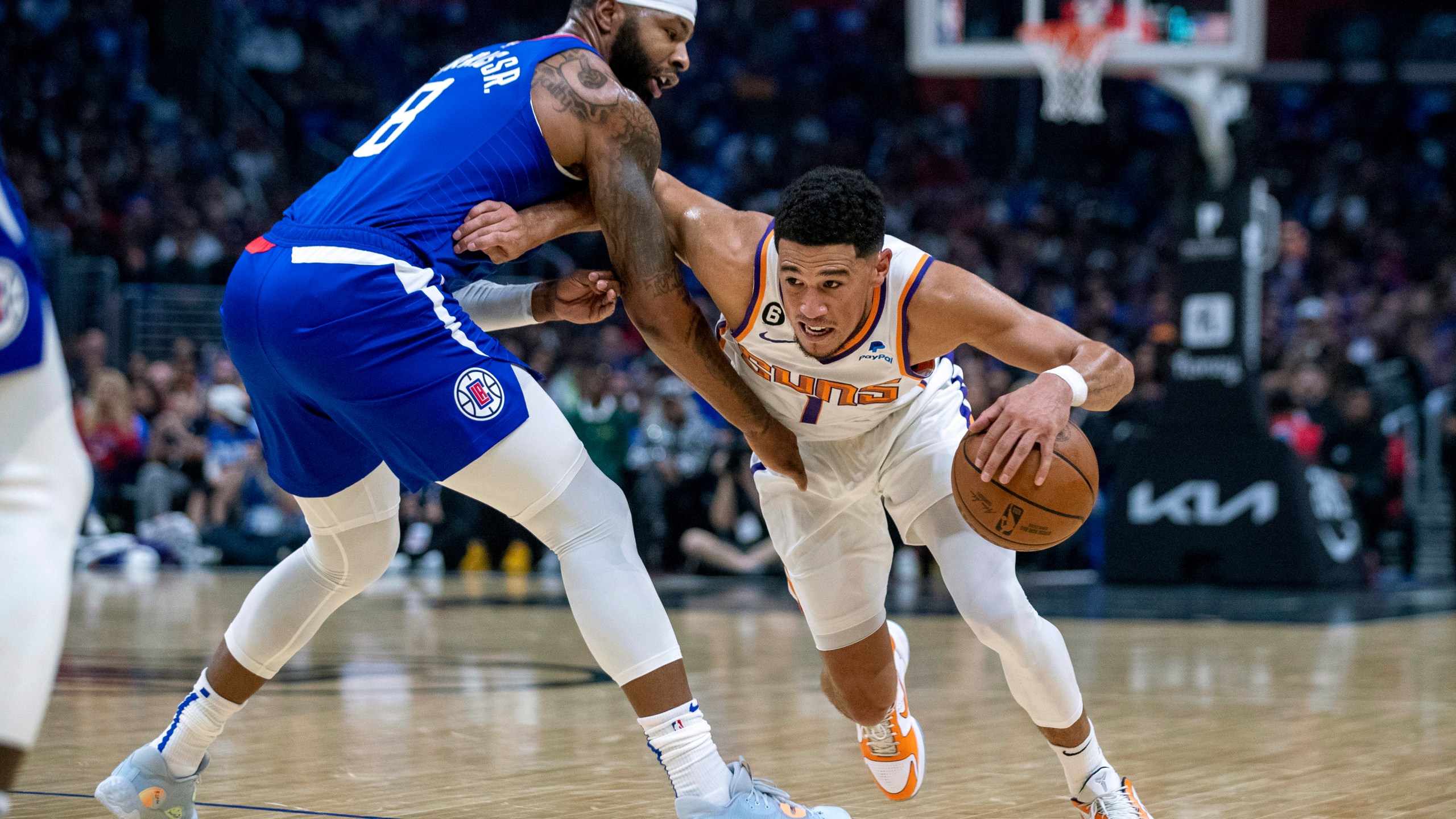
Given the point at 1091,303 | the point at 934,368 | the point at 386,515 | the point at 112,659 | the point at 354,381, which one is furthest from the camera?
the point at 1091,303

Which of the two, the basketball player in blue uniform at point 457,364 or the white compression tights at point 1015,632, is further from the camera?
the white compression tights at point 1015,632

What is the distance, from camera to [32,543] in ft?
7.26

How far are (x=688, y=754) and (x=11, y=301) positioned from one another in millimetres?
1579

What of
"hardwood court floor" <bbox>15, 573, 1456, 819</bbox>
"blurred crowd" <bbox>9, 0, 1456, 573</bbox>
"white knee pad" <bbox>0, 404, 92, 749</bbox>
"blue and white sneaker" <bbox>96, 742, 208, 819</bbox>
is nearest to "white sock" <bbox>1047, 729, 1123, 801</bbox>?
"hardwood court floor" <bbox>15, 573, 1456, 819</bbox>

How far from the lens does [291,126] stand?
19.7 meters

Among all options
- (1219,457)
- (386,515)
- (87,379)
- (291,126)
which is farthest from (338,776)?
(291,126)

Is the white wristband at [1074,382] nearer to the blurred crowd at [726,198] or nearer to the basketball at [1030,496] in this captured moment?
the basketball at [1030,496]

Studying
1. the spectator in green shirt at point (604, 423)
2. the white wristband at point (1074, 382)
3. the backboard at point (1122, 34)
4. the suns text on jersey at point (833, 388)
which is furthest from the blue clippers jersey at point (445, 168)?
the spectator in green shirt at point (604, 423)

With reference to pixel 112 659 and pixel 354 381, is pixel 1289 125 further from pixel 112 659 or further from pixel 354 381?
pixel 354 381

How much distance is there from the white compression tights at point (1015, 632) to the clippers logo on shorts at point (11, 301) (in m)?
2.26

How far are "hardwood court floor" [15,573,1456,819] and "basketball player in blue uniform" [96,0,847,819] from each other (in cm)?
59

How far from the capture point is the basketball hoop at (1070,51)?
11.6 metres

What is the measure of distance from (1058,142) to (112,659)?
15555 mm

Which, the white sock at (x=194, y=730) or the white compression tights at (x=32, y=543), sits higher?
the white compression tights at (x=32, y=543)
